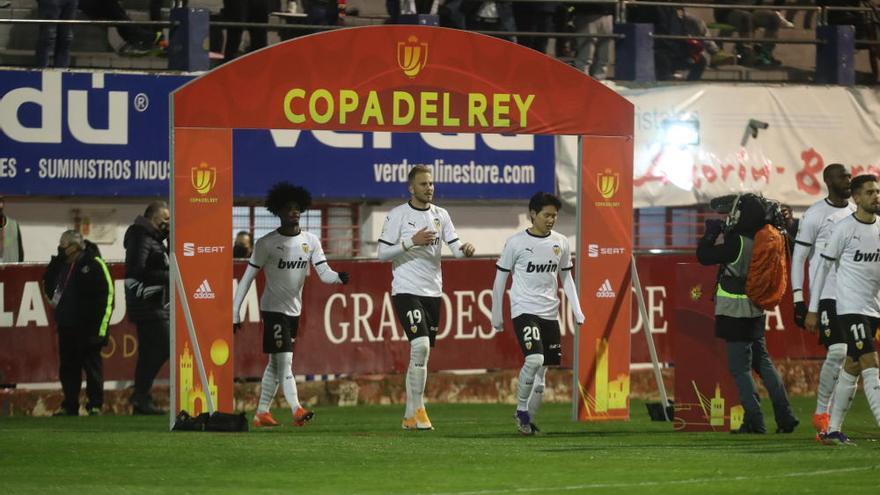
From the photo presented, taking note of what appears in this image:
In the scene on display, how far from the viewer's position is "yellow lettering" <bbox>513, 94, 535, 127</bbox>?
17406mm

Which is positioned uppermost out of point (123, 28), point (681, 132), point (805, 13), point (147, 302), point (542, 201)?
point (805, 13)

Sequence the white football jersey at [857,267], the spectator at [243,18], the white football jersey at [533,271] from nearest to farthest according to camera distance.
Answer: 1. the white football jersey at [857,267]
2. the white football jersey at [533,271]
3. the spectator at [243,18]

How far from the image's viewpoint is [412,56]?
16.9m

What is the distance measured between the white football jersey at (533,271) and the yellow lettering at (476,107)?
166 cm

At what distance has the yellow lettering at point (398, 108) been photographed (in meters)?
16.9

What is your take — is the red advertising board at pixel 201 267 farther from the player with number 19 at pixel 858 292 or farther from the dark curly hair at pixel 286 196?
the player with number 19 at pixel 858 292

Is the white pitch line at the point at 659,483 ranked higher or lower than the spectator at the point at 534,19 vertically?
lower

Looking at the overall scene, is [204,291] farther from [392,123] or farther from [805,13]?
[805,13]

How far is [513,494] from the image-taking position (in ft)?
36.1

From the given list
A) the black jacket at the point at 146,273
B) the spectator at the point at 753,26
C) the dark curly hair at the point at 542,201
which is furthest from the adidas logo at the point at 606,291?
the spectator at the point at 753,26

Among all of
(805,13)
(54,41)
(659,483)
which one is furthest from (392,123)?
(805,13)

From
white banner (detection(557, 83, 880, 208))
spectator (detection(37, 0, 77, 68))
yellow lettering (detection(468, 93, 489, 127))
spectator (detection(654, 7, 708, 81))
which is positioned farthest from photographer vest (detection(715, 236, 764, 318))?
spectator (detection(654, 7, 708, 81))

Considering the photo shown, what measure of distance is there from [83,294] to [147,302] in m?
0.65

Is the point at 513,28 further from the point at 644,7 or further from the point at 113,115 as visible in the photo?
the point at 113,115
